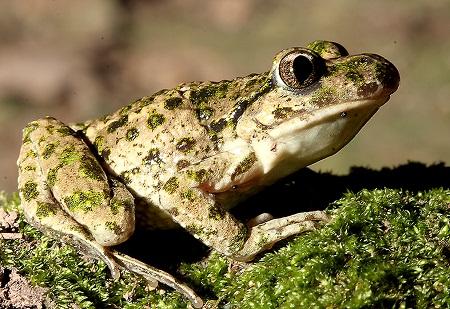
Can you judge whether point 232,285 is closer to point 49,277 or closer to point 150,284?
point 150,284

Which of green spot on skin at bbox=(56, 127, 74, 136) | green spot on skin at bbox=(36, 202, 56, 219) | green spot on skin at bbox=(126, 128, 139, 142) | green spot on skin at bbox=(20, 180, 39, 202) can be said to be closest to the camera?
green spot on skin at bbox=(36, 202, 56, 219)

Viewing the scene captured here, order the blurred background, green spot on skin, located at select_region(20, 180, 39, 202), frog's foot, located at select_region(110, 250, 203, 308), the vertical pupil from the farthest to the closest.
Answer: the blurred background → green spot on skin, located at select_region(20, 180, 39, 202) → the vertical pupil → frog's foot, located at select_region(110, 250, 203, 308)

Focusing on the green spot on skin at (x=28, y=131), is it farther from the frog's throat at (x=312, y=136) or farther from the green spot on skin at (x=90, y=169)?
the frog's throat at (x=312, y=136)

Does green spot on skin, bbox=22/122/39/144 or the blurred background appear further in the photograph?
the blurred background

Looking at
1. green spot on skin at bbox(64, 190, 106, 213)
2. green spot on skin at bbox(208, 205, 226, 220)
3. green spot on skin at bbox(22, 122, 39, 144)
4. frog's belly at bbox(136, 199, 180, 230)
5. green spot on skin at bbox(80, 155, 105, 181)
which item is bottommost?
green spot on skin at bbox(208, 205, 226, 220)

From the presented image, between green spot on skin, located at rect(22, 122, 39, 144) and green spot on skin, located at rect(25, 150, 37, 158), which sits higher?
green spot on skin, located at rect(22, 122, 39, 144)

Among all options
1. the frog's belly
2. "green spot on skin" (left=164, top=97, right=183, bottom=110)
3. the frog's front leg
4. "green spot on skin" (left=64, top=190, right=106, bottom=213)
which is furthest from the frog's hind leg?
"green spot on skin" (left=164, top=97, right=183, bottom=110)

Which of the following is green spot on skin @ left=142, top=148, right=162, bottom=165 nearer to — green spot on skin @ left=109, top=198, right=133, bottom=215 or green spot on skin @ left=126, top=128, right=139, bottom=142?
green spot on skin @ left=126, top=128, right=139, bottom=142

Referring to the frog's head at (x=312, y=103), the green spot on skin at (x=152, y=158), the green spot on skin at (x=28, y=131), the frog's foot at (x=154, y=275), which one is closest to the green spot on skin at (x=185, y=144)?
the green spot on skin at (x=152, y=158)

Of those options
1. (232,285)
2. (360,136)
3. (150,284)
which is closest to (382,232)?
(232,285)

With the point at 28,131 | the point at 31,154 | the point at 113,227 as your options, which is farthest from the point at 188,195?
the point at 28,131
